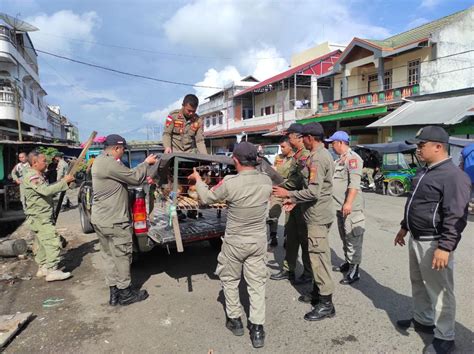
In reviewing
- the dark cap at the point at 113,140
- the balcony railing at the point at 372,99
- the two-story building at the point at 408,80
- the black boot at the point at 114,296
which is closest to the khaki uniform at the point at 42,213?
the dark cap at the point at 113,140

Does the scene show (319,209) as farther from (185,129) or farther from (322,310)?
(185,129)

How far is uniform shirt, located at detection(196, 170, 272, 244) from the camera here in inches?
122

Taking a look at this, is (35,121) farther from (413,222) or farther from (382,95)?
(413,222)

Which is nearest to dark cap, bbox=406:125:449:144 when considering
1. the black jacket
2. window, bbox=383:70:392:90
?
the black jacket

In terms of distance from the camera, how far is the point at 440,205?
9.09 feet

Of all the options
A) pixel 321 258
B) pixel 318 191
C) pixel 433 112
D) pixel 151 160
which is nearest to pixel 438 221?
pixel 318 191

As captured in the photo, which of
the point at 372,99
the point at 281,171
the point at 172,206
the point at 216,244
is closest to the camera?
the point at 172,206

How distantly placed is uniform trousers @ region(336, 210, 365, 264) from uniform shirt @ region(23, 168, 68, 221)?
3.82 m

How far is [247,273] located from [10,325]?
2357 mm

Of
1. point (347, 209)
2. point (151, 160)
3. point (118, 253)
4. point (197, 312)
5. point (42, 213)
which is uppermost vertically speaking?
point (151, 160)

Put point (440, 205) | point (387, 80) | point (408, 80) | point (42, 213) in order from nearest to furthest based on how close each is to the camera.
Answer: point (440, 205) < point (42, 213) < point (408, 80) < point (387, 80)

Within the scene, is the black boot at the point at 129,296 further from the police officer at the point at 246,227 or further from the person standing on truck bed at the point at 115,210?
the police officer at the point at 246,227

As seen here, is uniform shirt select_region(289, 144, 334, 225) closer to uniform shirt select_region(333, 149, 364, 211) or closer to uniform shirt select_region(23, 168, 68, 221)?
uniform shirt select_region(333, 149, 364, 211)

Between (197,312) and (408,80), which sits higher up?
(408,80)
